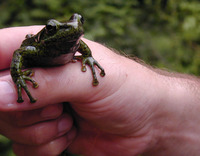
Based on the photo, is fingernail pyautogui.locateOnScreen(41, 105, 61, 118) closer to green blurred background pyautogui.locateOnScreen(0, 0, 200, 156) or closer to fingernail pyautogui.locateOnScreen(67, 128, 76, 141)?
fingernail pyautogui.locateOnScreen(67, 128, 76, 141)

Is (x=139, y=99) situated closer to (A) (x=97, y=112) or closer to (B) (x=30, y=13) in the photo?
(A) (x=97, y=112)

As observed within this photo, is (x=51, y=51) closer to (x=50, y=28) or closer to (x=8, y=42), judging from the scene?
(x=50, y=28)

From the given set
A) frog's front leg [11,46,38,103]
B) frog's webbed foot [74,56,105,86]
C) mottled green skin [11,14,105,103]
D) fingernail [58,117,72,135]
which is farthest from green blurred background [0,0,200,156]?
frog's front leg [11,46,38,103]

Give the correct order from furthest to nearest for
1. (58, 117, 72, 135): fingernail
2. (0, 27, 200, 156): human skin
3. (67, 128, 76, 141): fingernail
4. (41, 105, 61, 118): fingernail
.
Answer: (67, 128, 76, 141): fingernail → (58, 117, 72, 135): fingernail → (41, 105, 61, 118): fingernail → (0, 27, 200, 156): human skin

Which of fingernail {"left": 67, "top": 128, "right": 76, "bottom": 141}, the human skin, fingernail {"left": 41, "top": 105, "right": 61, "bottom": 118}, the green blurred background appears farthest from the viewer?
the green blurred background

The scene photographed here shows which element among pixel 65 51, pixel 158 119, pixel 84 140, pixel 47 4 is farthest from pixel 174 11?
pixel 65 51

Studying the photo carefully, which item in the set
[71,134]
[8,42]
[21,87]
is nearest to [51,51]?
[21,87]

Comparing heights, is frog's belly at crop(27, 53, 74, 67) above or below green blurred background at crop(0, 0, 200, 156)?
above

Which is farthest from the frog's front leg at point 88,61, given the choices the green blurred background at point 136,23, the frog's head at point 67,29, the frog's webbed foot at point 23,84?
the green blurred background at point 136,23
